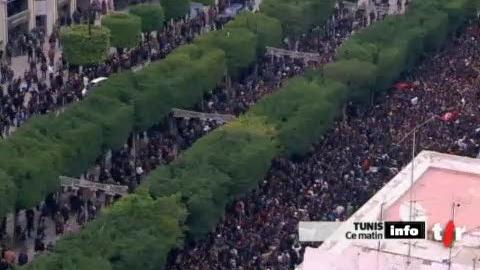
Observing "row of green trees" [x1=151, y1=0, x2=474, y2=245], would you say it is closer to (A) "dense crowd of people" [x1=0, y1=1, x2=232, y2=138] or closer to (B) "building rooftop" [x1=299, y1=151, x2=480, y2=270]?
(B) "building rooftop" [x1=299, y1=151, x2=480, y2=270]

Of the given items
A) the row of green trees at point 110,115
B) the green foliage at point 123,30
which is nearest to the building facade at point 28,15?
the green foliage at point 123,30

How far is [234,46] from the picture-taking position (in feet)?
212

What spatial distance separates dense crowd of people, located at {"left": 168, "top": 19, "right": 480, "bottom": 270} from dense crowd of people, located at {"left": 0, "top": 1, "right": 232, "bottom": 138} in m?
11.3

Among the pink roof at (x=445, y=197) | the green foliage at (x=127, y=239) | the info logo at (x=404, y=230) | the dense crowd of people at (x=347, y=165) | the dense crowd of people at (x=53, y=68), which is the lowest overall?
the dense crowd of people at (x=53, y=68)

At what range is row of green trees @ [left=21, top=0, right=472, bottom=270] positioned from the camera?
4159 cm

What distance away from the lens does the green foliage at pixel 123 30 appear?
68.2 meters

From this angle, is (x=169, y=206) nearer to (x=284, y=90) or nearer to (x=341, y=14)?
(x=284, y=90)

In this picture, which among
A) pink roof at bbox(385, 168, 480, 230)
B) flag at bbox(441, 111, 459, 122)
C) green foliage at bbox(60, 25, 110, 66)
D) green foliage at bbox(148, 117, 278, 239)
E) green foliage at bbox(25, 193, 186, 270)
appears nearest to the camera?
pink roof at bbox(385, 168, 480, 230)

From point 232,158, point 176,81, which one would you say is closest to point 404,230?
point 232,158

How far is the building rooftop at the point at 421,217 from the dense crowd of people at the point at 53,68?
1946 cm

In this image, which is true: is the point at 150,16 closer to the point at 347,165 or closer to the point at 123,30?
the point at 123,30

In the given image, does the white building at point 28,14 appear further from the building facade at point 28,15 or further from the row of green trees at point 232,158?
the row of green trees at point 232,158

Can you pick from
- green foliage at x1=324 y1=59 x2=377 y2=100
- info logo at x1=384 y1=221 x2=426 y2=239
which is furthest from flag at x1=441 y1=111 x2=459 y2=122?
info logo at x1=384 y1=221 x2=426 y2=239

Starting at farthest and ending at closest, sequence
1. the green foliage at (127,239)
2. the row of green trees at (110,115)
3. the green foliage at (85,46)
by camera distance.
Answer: the green foliage at (85,46), the row of green trees at (110,115), the green foliage at (127,239)
